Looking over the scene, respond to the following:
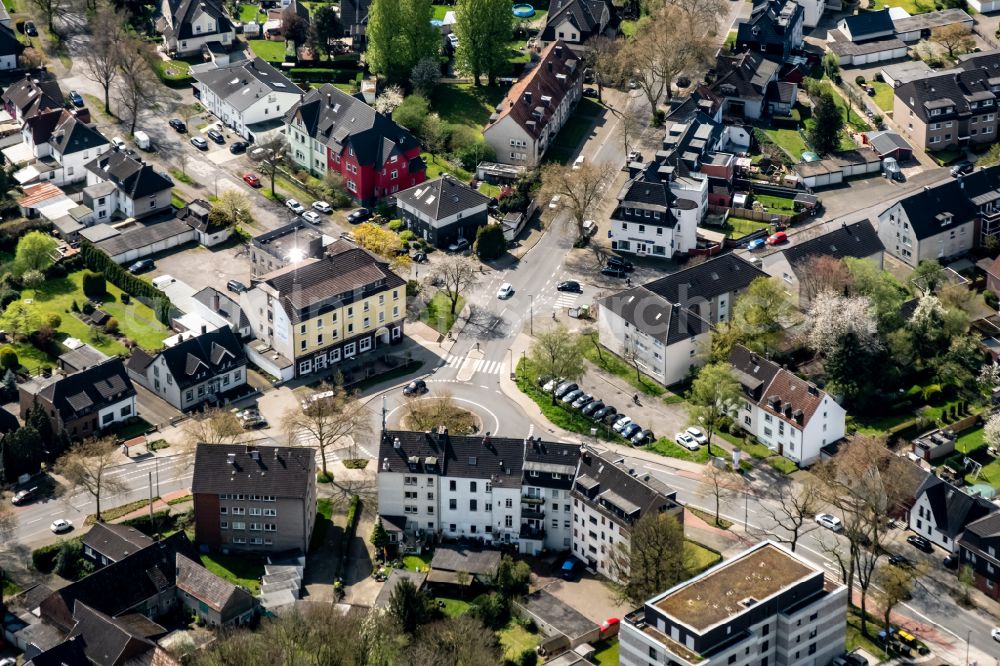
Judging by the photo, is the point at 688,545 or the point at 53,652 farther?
the point at 688,545

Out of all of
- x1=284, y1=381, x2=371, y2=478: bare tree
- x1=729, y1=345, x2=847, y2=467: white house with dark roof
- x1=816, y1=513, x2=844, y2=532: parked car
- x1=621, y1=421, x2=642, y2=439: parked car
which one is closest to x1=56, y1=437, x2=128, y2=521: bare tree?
x1=284, y1=381, x2=371, y2=478: bare tree

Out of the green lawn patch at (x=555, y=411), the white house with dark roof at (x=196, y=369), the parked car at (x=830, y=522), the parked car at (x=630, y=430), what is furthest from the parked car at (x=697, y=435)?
the white house with dark roof at (x=196, y=369)

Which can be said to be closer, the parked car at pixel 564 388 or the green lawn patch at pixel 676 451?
the green lawn patch at pixel 676 451

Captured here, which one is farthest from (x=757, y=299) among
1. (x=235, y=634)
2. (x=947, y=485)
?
(x=235, y=634)

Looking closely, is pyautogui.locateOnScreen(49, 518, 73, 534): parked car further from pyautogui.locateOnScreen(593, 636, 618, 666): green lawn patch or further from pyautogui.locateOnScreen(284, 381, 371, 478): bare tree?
pyautogui.locateOnScreen(593, 636, 618, 666): green lawn patch

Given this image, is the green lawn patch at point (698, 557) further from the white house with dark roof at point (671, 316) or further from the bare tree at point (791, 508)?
the white house with dark roof at point (671, 316)

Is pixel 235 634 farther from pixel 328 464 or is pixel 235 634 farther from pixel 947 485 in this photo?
pixel 947 485
